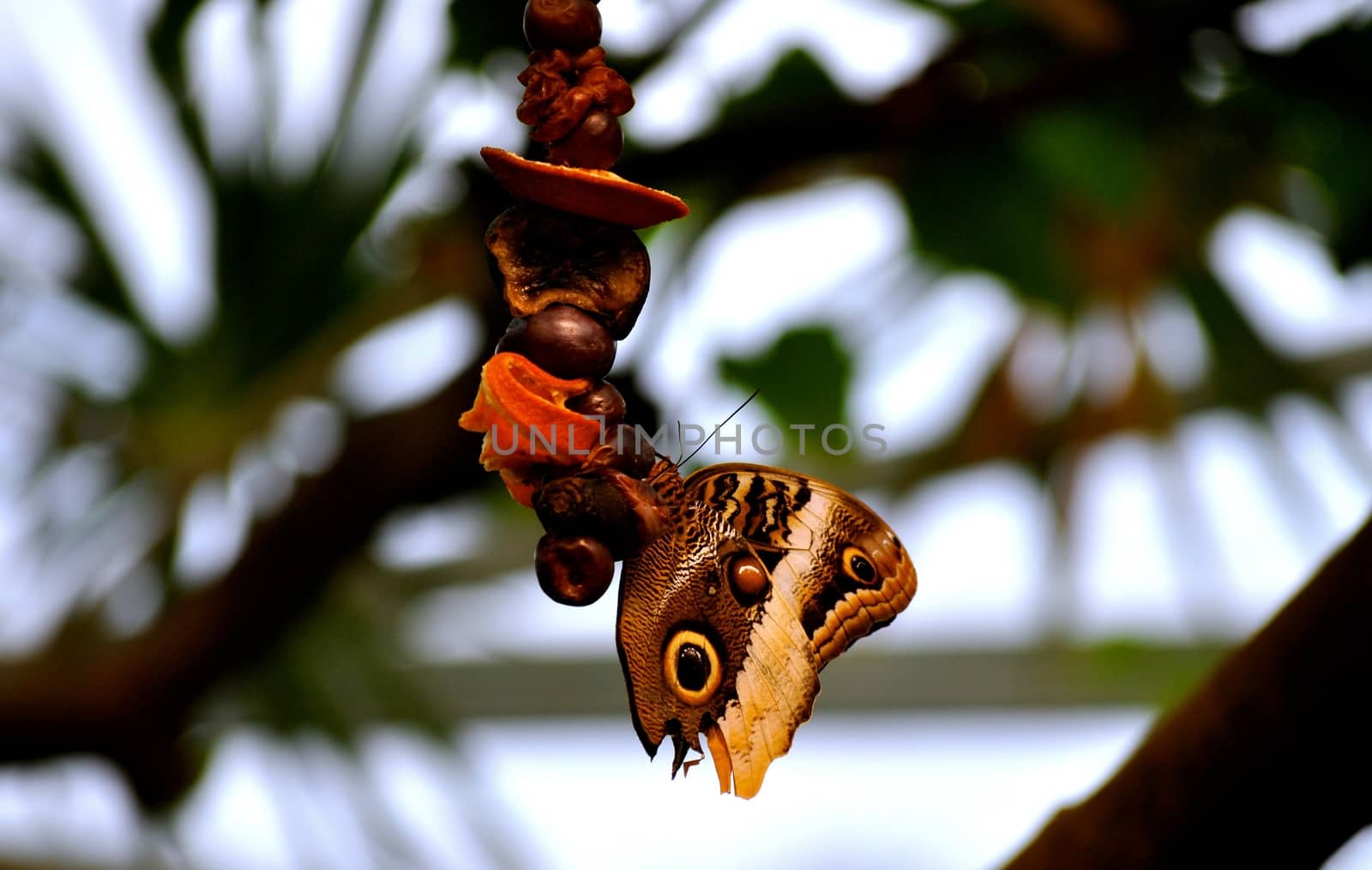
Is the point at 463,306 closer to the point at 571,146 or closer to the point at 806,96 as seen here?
the point at 806,96

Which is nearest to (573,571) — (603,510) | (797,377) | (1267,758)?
(603,510)

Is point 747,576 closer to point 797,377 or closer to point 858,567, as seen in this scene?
point 858,567

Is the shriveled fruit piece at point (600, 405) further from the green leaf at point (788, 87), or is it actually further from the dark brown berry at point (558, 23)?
the green leaf at point (788, 87)

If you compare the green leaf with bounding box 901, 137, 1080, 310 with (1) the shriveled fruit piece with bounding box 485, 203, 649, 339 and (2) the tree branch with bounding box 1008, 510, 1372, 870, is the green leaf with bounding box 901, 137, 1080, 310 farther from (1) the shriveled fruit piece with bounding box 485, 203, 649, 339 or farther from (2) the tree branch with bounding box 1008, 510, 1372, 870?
(1) the shriveled fruit piece with bounding box 485, 203, 649, 339

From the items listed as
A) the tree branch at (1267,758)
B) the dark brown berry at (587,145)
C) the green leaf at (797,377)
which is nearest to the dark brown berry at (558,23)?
the dark brown berry at (587,145)

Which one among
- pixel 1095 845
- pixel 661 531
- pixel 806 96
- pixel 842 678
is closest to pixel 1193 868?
pixel 1095 845
